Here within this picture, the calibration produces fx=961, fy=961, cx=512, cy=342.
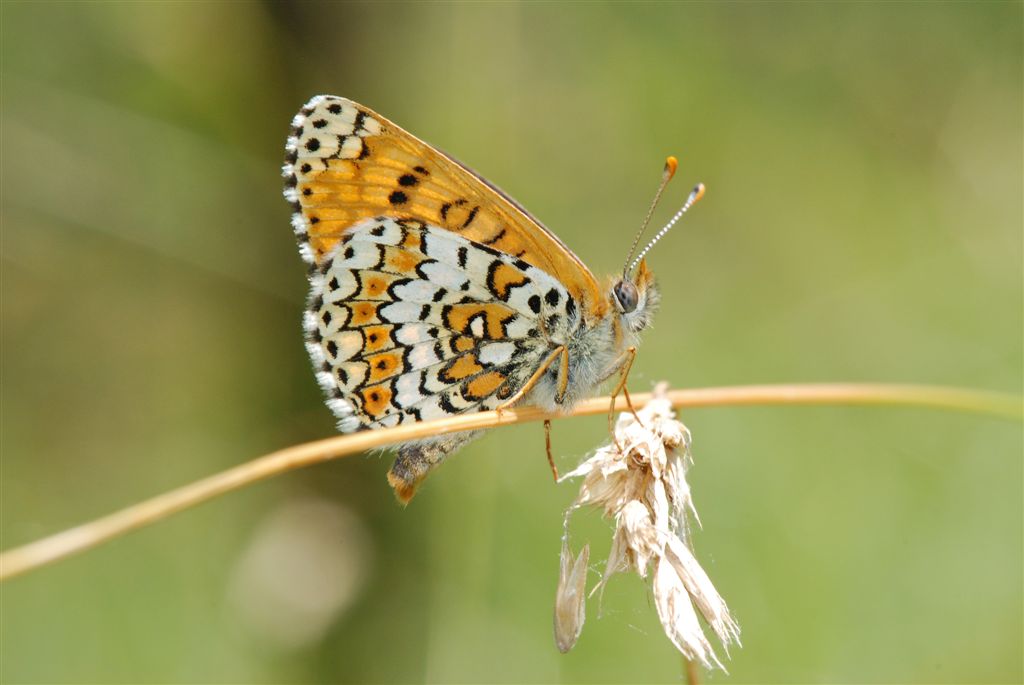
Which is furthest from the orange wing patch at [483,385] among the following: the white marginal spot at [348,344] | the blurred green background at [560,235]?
the blurred green background at [560,235]

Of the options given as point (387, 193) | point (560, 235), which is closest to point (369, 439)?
point (387, 193)

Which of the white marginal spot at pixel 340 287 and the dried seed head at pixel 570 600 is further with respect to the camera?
the white marginal spot at pixel 340 287

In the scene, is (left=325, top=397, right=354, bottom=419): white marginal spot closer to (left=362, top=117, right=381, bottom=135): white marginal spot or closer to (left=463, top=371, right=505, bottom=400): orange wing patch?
(left=463, top=371, right=505, bottom=400): orange wing patch

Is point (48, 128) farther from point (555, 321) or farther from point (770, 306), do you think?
point (770, 306)

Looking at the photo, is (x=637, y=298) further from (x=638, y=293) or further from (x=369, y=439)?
(x=369, y=439)

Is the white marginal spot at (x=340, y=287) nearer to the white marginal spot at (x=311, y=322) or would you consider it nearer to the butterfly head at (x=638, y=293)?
the white marginal spot at (x=311, y=322)

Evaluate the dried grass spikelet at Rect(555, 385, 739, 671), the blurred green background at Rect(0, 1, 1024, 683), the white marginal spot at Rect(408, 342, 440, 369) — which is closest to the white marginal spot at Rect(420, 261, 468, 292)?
the white marginal spot at Rect(408, 342, 440, 369)
